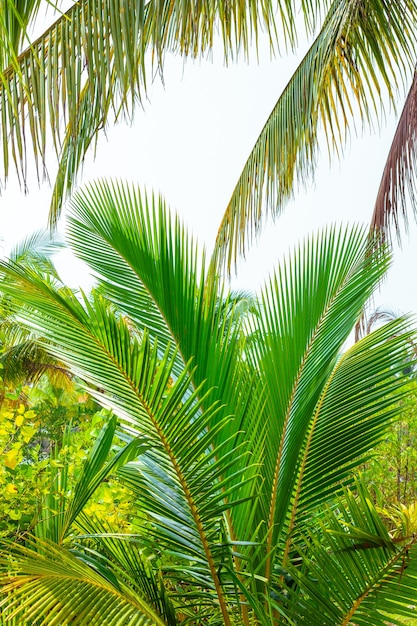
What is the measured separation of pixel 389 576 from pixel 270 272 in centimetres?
119

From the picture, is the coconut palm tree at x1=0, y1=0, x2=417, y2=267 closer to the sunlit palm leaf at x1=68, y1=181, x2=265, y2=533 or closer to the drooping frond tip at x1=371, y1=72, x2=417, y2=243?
the drooping frond tip at x1=371, y1=72, x2=417, y2=243

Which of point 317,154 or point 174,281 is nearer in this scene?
point 174,281

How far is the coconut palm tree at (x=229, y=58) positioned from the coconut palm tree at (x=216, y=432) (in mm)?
487

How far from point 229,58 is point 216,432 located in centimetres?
338

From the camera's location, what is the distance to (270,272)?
2.55 meters

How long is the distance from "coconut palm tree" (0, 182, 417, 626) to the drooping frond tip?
74.3 inches

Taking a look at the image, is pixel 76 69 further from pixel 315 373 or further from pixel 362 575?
pixel 362 575

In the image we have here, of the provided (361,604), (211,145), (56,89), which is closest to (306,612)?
(361,604)

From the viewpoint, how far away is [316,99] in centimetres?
423

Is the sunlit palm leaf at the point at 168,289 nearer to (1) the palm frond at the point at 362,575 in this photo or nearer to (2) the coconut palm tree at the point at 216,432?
(2) the coconut palm tree at the point at 216,432

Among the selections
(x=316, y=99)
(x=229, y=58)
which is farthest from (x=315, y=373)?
(x=229, y=58)

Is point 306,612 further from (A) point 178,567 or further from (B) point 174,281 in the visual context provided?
(B) point 174,281

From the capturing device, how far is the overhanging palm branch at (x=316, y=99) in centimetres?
410

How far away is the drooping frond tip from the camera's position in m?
4.23
